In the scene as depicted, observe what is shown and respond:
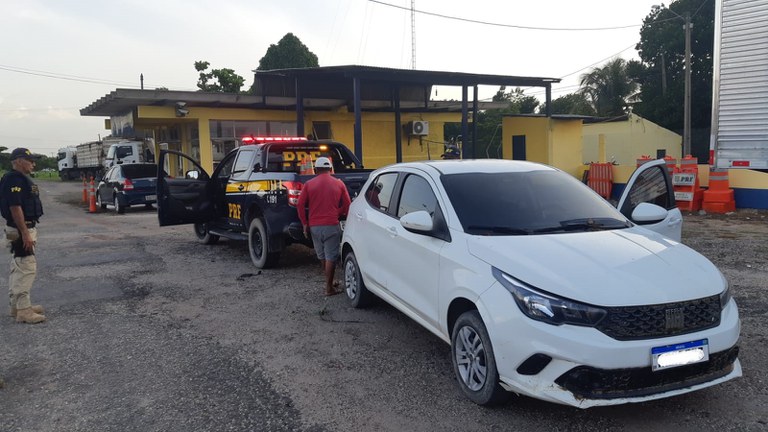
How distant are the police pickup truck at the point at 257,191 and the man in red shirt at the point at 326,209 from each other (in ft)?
3.21

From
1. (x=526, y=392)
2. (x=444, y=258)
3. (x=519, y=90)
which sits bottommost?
(x=526, y=392)

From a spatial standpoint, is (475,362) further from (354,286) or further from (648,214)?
(354,286)

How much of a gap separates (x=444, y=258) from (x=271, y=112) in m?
19.6

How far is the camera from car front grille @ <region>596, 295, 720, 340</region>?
10.5 ft

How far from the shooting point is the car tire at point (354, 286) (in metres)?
6.00

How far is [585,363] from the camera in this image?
10.4 ft

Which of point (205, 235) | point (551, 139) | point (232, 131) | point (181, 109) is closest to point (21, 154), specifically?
point (205, 235)

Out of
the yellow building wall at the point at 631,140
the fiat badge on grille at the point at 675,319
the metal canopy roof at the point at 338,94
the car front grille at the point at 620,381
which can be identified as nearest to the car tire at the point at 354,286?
the car front grille at the point at 620,381

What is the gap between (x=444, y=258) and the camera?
4.10 metres

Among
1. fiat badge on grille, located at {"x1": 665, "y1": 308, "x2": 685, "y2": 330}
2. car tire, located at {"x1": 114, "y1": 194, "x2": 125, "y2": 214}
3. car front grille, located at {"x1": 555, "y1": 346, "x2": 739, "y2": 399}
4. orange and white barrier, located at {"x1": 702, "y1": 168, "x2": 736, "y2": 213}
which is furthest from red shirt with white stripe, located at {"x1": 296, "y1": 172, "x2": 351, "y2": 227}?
car tire, located at {"x1": 114, "y1": 194, "x2": 125, "y2": 214}

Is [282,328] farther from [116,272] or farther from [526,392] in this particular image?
[116,272]

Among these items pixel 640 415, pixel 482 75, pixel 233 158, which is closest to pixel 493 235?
pixel 640 415

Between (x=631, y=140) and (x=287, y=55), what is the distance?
25643mm

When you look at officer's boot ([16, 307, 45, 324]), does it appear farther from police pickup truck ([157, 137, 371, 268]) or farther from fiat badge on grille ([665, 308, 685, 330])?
fiat badge on grille ([665, 308, 685, 330])
